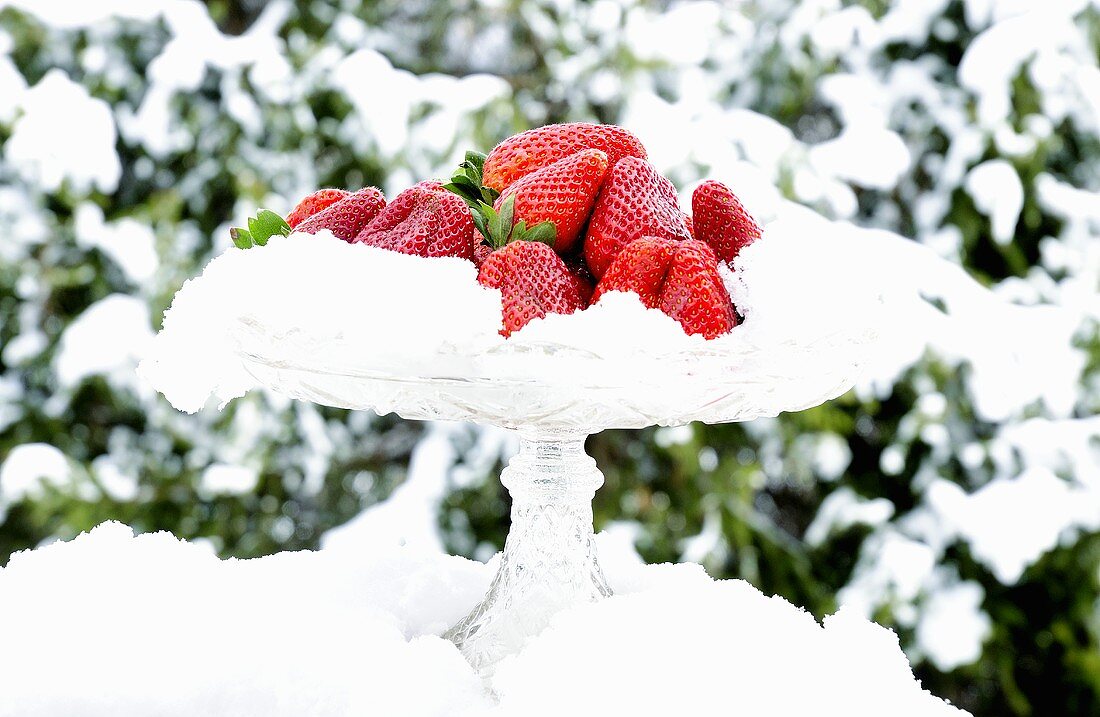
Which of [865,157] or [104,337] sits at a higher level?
[865,157]

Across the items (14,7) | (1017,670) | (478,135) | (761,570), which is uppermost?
(14,7)

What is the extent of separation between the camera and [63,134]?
1.40 m

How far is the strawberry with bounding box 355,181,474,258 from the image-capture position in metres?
0.59

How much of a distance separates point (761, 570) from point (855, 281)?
1095 mm

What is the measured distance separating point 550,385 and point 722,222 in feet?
0.65

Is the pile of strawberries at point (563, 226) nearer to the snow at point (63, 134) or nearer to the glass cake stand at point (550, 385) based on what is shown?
the glass cake stand at point (550, 385)

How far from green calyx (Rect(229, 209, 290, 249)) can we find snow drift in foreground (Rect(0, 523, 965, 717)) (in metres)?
0.21

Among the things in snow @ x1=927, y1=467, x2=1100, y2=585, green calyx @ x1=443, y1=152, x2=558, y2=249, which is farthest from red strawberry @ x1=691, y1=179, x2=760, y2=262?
snow @ x1=927, y1=467, x2=1100, y2=585

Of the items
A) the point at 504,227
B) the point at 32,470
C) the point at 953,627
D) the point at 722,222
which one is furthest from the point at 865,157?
the point at 32,470

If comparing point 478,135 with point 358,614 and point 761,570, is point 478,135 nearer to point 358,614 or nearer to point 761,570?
point 761,570

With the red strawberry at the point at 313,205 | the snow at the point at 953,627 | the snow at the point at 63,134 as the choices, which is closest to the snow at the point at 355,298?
the red strawberry at the point at 313,205

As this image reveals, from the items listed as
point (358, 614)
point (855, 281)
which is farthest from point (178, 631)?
point (855, 281)

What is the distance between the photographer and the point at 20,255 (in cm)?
153

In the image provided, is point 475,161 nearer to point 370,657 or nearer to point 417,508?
point 370,657
